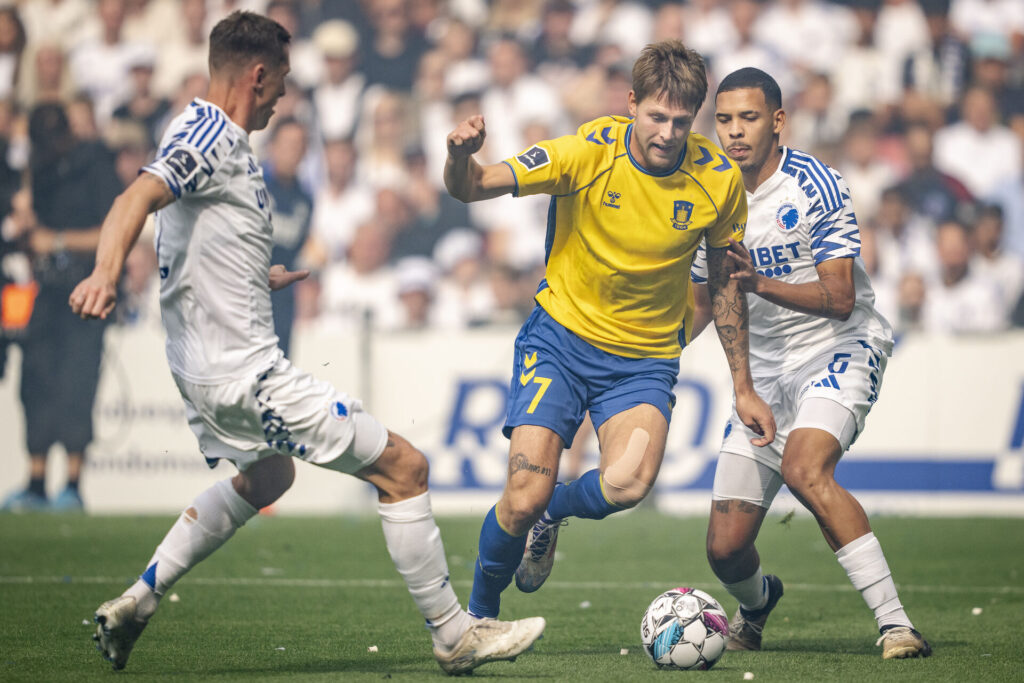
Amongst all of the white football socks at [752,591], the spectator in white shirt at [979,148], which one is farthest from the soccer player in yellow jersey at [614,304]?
the spectator in white shirt at [979,148]

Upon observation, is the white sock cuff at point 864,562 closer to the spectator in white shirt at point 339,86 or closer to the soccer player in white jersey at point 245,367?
the soccer player in white jersey at point 245,367

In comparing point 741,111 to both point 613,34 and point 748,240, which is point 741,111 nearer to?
point 748,240

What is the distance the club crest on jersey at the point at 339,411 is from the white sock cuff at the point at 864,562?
2361mm

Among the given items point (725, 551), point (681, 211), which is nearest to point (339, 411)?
point (681, 211)

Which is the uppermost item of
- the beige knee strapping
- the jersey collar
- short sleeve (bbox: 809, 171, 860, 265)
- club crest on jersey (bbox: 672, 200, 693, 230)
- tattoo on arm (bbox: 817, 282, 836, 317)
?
the jersey collar

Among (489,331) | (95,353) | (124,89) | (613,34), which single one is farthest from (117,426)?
(613,34)

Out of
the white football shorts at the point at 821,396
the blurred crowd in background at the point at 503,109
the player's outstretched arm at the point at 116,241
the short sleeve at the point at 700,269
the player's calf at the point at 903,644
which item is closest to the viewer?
the player's outstretched arm at the point at 116,241

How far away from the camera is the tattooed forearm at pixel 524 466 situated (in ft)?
17.8

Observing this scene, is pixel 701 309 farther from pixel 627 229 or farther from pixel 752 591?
pixel 752 591

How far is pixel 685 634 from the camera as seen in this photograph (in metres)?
5.27

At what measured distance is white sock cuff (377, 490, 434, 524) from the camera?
4.92 meters

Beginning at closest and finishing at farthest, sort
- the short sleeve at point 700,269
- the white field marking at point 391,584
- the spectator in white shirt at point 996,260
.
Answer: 1. the short sleeve at point 700,269
2. the white field marking at point 391,584
3. the spectator in white shirt at point 996,260

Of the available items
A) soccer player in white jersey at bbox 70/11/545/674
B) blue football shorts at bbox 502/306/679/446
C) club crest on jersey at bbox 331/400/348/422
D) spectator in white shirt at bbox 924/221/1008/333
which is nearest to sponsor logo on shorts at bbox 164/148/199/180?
soccer player in white jersey at bbox 70/11/545/674

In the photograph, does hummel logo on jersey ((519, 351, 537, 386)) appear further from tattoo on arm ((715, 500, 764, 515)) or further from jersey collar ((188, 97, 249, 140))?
jersey collar ((188, 97, 249, 140))
